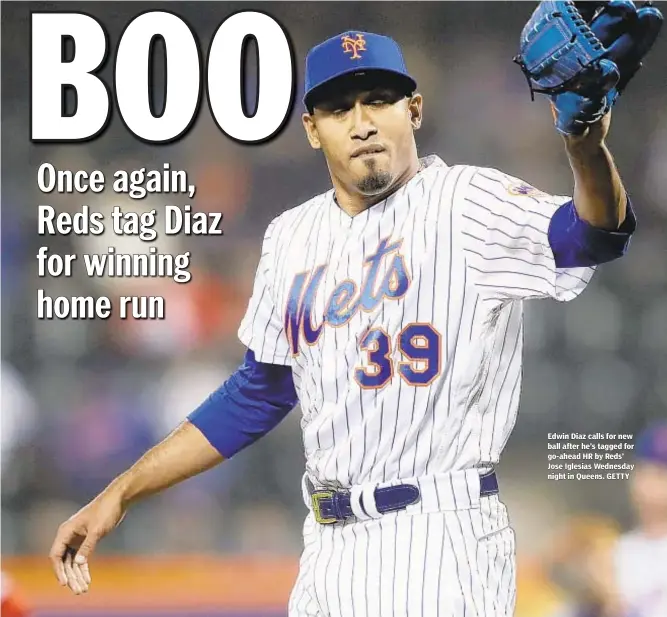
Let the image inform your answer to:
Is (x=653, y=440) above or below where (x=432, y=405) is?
below

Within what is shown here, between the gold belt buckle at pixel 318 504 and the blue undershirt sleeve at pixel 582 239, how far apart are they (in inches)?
21.4

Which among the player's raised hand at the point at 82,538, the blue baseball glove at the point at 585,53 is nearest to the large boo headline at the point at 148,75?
the player's raised hand at the point at 82,538

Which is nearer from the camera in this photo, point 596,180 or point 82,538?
point 596,180

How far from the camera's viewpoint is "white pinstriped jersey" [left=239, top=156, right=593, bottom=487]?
5.03 feet

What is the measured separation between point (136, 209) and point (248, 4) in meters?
0.57

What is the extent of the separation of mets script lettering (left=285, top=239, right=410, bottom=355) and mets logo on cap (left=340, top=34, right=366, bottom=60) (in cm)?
33

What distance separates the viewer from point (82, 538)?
6.04ft

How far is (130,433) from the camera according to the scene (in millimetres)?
2709

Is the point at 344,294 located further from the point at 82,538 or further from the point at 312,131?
the point at 82,538

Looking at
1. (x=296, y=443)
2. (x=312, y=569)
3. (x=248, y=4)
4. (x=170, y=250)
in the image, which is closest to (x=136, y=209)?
(x=170, y=250)

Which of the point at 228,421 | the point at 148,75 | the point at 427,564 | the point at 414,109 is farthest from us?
the point at 148,75

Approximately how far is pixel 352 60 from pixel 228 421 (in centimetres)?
71

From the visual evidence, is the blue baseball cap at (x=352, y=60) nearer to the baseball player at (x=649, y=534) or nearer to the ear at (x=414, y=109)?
the ear at (x=414, y=109)

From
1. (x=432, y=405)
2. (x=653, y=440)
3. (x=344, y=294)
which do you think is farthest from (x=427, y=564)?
(x=653, y=440)
